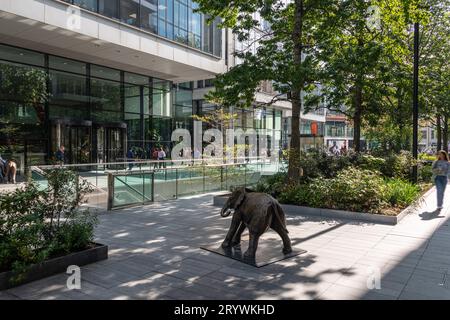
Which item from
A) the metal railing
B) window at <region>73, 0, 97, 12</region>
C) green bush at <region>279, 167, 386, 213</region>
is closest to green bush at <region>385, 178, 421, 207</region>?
green bush at <region>279, 167, 386, 213</region>

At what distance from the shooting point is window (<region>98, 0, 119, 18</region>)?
760 inches

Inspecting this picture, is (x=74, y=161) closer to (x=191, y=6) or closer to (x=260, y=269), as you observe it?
(x=191, y=6)

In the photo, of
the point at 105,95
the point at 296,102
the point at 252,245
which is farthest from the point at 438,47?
the point at 252,245

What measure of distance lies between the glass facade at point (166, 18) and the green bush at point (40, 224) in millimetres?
14264

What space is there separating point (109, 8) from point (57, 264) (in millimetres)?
17769

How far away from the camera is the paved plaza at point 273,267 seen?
4590 mm

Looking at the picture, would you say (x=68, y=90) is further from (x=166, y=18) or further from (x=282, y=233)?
(x=282, y=233)

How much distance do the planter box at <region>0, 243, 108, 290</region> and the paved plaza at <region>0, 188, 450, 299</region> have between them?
4.3 inches

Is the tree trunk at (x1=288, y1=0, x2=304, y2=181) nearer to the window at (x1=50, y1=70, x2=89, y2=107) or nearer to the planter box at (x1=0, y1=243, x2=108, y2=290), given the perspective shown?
the planter box at (x1=0, y1=243, x2=108, y2=290)

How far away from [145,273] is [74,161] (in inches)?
723

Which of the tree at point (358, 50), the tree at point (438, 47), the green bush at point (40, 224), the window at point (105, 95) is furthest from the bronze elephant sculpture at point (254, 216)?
the window at point (105, 95)

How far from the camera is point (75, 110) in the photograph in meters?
22.0

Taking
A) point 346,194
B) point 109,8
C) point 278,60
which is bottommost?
point 346,194

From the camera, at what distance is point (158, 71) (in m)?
25.6
